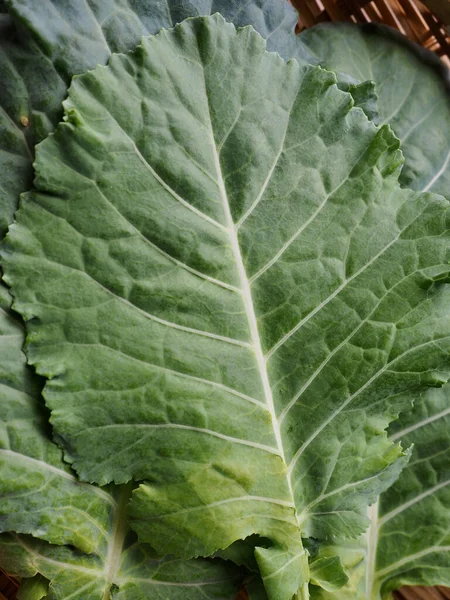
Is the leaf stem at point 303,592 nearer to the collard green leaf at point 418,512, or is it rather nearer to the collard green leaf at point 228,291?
the collard green leaf at point 228,291

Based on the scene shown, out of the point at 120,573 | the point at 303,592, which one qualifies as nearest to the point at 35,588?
the point at 120,573

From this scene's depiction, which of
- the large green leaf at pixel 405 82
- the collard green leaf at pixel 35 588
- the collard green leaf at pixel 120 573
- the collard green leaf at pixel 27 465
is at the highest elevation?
the large green leaf at pixel 405 82

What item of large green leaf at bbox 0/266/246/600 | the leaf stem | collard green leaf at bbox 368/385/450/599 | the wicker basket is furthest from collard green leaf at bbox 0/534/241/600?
the wicker basket

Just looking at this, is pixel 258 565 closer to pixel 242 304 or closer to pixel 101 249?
pixel 242 304

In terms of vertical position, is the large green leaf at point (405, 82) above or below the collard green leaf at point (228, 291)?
above

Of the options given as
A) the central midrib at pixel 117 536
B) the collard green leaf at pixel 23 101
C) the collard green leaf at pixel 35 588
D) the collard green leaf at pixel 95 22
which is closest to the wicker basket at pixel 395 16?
the collard green leaf at pixel 95 22

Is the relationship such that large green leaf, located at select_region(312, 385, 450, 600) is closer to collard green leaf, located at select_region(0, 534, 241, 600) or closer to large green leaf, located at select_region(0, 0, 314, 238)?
collard green leaf, located at select_region(0, 534, 241, 600)

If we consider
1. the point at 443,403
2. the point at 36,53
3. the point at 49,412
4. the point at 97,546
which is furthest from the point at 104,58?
the point at 443,403
